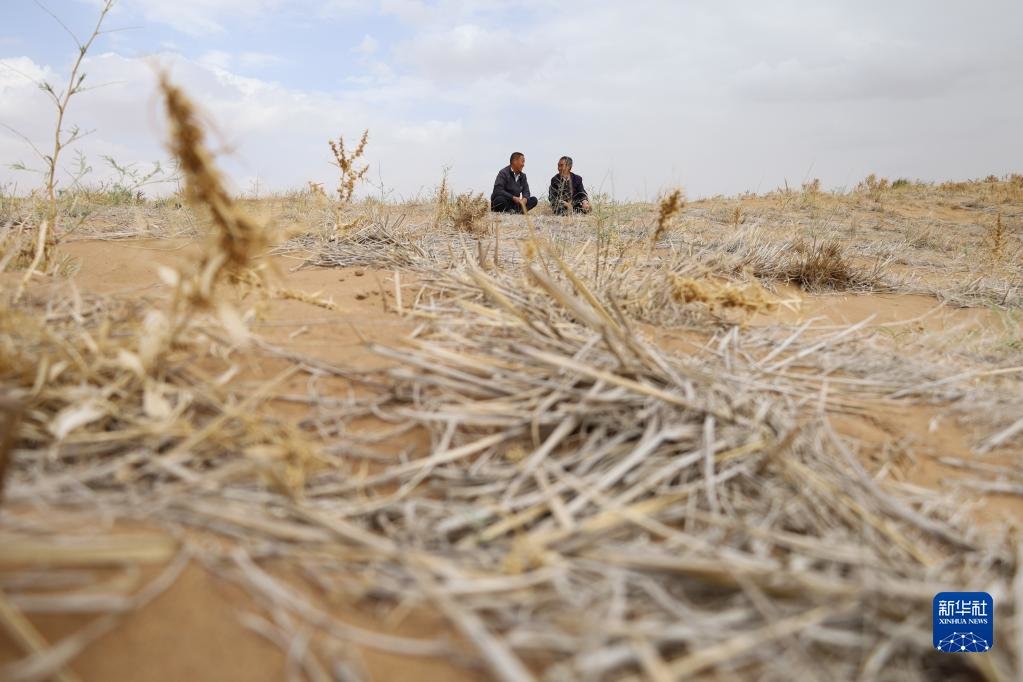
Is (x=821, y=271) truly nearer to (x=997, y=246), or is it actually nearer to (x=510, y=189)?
(x=997, y=246)

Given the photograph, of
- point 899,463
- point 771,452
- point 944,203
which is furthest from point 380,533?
point 944,203

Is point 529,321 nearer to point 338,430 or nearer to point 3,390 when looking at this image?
point 338,430

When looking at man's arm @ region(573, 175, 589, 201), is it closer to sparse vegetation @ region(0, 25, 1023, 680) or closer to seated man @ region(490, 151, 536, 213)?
seated man @ region(490, 151, 536, 213)

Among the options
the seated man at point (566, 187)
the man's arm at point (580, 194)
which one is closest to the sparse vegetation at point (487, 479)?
the seated man at point (566, 187)

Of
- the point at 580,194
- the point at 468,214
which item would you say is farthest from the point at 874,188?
the point at 468,214

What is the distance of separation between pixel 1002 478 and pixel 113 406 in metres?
2.29

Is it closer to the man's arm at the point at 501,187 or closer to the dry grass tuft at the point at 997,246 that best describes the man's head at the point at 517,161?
the man's arm at the point at 501,187

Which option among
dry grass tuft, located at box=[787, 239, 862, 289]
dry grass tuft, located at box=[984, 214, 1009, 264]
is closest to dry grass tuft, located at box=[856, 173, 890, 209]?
dry grass tuft, located at box=[984, 214, 1009, 264]

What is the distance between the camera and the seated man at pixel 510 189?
992 centimetres

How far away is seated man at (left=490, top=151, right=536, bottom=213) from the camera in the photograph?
9922 millimetres

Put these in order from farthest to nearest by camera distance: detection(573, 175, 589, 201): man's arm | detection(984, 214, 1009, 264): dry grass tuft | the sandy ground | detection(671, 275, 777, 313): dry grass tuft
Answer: detection(573, 175, 589, 201): man's arm, detection(984, 214, 1009, 264): dry grass tuft, detection(671, 275, 777, 313): dry grass tuft, the sandy ground

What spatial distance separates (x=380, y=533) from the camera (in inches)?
49.0

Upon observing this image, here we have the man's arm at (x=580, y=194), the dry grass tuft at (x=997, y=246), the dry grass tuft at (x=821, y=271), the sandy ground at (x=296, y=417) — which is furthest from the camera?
the man's arm at (x=580, y=194)

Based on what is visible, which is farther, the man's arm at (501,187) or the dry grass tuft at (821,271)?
the man's arm at (501,187)
